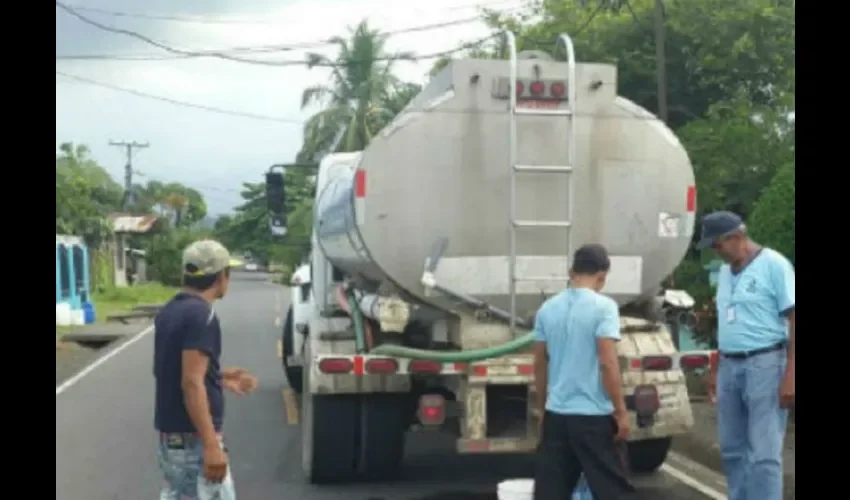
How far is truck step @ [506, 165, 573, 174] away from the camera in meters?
7.00

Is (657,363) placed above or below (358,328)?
below

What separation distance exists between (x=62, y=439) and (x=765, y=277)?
7.38 metres

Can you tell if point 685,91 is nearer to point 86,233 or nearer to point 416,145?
point 416,145

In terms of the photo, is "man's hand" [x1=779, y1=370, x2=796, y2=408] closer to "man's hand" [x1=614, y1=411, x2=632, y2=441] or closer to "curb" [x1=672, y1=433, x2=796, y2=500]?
"man's hand" [x1=614, y1=411, x2=632, y2=441]

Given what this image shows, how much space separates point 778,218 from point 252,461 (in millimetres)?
5484

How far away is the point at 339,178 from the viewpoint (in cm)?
867

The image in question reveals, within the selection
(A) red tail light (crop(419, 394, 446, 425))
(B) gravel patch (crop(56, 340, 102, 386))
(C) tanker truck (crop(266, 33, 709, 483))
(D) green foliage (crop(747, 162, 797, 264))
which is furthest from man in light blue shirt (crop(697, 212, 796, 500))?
(B) gravel patch (crop(56, 340, 102, 386))

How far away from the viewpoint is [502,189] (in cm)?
712

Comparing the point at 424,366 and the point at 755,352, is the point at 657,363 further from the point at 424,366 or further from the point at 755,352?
the point at 424,366

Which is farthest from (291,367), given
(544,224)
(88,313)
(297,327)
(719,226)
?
(88,313)

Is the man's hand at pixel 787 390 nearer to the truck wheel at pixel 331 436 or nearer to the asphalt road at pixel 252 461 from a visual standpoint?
the asphalt road at pixel 252 461

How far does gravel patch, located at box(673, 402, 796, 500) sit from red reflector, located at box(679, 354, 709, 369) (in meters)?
1.17
